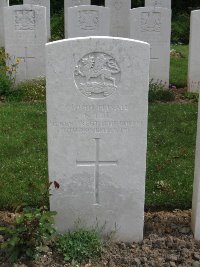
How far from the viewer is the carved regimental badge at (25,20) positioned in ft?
30.9

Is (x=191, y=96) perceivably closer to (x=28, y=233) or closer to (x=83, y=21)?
(x=83, y=21)

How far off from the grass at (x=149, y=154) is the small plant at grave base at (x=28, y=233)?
0.85 ft

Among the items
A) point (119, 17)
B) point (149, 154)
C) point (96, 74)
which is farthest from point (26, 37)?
point (96, 74)

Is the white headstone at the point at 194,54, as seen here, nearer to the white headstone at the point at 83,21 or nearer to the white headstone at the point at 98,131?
the white headstone at the point at 83,21

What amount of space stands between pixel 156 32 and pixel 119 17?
16.3 feet

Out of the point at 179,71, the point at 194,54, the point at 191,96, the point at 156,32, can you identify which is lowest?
the point at 191,96

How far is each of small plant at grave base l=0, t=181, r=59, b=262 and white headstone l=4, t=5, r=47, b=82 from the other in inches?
242

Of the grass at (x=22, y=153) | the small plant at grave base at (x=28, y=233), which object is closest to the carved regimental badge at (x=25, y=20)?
the grass at (x=22, y=153)

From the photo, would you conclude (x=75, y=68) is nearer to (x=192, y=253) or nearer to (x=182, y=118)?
(x=192, y=253)

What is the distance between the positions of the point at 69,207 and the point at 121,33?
10.8 meters

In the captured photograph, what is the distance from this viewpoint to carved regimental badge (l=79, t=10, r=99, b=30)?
34.3ft

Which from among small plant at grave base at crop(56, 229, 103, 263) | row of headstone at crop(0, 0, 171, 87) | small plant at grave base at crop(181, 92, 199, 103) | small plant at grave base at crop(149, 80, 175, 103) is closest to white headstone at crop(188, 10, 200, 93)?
small plant at grave base at crop(181, 92, 199, 103)

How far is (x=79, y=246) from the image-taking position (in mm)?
4031

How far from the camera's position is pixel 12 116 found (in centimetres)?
776
